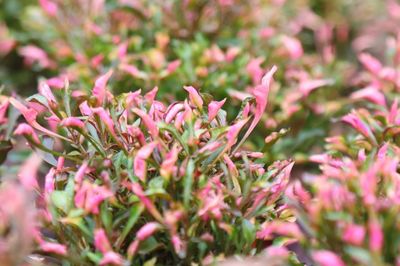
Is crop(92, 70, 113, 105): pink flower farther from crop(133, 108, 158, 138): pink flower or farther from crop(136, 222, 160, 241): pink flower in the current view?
crop(136, 222, 160, 241): pink flower

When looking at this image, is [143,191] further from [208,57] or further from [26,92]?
[26,92]

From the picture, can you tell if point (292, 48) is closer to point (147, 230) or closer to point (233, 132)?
point (233, 132)

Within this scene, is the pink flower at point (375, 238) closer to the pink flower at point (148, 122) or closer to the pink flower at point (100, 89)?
the pink flower at point (148, 122)

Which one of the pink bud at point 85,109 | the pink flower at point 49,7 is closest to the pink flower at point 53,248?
the pink bud at point 85,109

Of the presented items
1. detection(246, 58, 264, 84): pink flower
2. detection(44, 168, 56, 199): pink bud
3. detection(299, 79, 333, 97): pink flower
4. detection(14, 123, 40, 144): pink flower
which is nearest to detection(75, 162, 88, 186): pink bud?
detection(44, 168, 56, 199): pink bud

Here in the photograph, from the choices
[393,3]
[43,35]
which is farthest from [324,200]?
[393,3]

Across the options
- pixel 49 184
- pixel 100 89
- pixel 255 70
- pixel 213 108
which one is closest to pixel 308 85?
pixel 255 70
